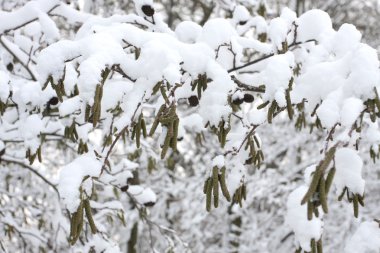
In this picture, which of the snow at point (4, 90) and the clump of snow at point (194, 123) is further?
the clump of snow at point (194, 123)

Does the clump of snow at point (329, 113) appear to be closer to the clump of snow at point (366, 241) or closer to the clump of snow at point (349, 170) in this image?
the clump of snow at point (349, 170)

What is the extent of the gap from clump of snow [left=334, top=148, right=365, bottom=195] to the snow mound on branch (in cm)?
86

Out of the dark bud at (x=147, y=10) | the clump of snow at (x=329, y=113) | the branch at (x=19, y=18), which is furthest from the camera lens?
the branch at (x=19, y=18)

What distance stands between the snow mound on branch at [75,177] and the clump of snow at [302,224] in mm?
727

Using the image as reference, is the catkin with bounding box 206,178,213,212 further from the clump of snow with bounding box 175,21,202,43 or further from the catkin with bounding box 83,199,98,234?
the clump of snow with bounding box 175,21,202,43

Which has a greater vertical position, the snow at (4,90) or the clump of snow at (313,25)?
the clump of snow at (313,25)

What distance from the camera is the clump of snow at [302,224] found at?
1399mm

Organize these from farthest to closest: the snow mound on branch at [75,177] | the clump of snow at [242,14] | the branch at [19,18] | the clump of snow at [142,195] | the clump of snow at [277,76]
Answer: the clump of snow at [142,195] < the clump of snow at [242,14] < the branch at [19,18] < the clump of snow at [277,76] < the snow mound on branch at [75,177]

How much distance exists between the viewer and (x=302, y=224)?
146 cm

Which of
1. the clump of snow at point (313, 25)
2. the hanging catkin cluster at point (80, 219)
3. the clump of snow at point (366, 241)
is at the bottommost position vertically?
the clump of snow at point (366, 241)

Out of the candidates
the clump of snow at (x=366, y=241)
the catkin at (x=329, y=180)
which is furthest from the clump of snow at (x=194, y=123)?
the catkin at (x=329, y=180)

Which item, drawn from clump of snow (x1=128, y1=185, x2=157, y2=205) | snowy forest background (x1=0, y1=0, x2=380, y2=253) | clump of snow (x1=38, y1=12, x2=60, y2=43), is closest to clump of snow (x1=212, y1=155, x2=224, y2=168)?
snowy forest background (x1=0, y1=0, x2=380, y2=253)

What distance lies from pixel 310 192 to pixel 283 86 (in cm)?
66

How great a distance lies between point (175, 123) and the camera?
150cm
